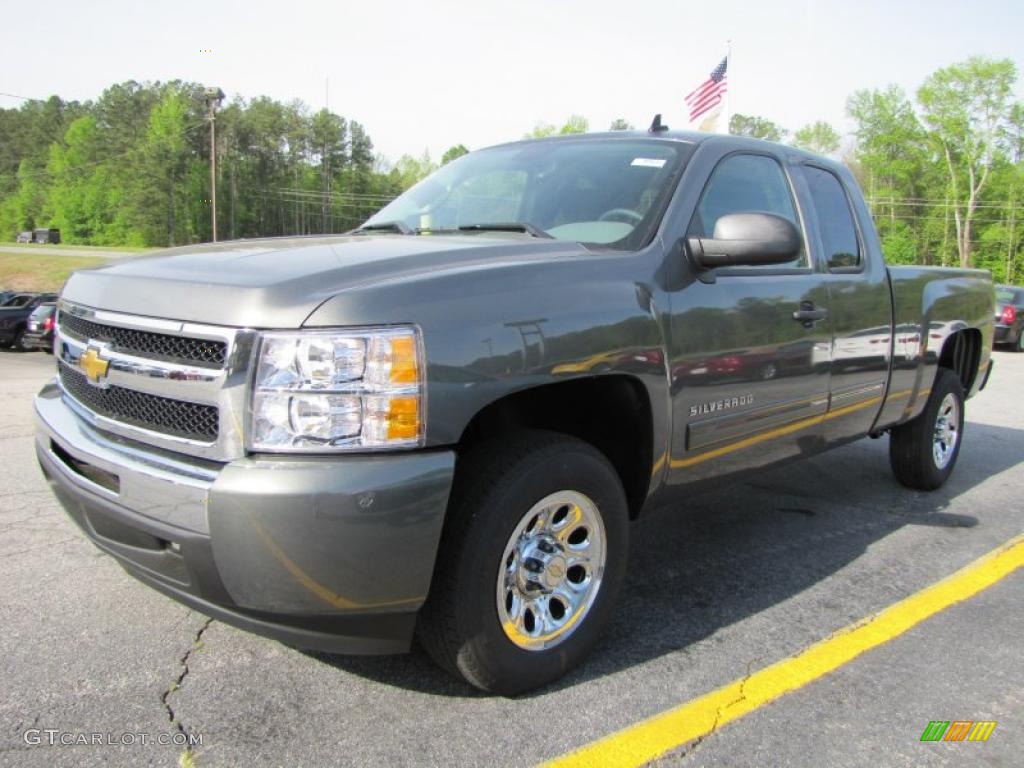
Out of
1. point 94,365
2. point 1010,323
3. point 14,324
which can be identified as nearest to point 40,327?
point 14,324

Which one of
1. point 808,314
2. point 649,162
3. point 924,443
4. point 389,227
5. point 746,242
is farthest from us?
point 924,443

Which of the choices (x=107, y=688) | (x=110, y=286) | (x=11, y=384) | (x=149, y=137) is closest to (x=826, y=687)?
(x=107, y=688)

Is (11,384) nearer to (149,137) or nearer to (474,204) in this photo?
(474,204)

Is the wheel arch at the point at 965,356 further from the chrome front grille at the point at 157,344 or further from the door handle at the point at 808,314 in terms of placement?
the chrome front grille at the point at 157,344

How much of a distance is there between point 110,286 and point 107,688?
1.26 m

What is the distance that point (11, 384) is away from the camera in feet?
34.6

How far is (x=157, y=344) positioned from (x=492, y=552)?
1.14 m

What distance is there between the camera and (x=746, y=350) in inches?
126

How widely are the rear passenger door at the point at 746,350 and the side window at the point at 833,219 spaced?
231mm

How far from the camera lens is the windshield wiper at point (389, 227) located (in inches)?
141

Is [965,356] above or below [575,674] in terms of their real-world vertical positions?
above

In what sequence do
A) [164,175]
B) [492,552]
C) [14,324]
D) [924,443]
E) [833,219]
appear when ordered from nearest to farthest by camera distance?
[492,552], [833,219], [924,443], [14,324], [164,175]

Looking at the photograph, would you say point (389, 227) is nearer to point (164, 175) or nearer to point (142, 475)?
point (142, 475)

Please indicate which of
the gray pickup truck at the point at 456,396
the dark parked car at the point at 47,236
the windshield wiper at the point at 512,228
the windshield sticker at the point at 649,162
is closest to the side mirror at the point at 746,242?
the gray pickup truck at the point at 456,396
